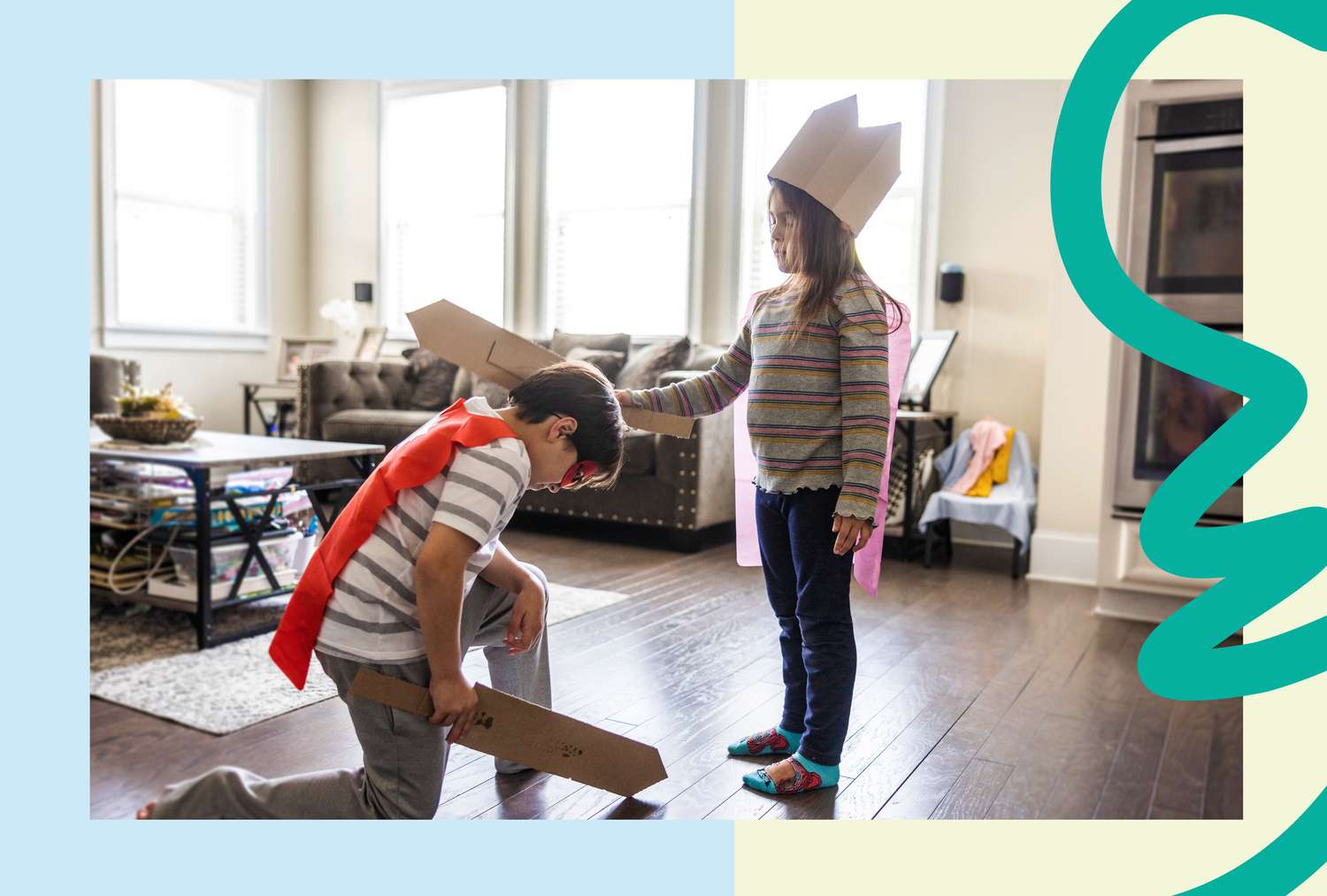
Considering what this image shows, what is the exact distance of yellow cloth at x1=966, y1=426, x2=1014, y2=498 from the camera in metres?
3.70

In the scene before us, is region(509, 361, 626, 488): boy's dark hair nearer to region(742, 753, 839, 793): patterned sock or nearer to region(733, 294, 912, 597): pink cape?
region(733, 294, 912, 597): pink cape

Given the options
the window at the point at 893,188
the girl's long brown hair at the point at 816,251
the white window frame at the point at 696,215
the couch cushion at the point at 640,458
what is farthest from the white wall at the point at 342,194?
the girl's long brown hair at the point at 816,251

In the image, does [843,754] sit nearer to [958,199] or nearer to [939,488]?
[939,488]

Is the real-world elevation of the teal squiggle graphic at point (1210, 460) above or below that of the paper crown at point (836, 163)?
below

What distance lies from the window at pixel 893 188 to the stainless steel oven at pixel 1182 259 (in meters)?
1.46

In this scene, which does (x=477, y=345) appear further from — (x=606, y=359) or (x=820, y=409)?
(x=606, y=359)

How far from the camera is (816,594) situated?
159cm

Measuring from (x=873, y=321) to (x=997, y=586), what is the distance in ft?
6.82

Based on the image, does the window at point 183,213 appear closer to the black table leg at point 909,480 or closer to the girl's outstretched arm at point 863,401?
the black table leg at point 909,480

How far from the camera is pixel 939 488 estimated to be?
409cm

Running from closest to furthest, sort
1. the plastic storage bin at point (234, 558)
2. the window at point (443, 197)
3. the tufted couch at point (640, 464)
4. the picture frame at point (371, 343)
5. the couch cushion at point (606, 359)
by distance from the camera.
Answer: the plastic storage bin at point (234, 558)
the tufted couch at point (640, 464)
the couch cushion at point (606, 359)
the window at point (443, 197)
the picture frame at point (371, 343)

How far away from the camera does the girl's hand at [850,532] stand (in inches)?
58.9

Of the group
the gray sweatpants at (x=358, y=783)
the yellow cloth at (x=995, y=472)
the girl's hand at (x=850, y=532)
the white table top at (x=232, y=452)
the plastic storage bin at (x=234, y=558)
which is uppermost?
the girl's hand at (x=850, y=532)

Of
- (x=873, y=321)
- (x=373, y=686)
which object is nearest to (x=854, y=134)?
(x=873, y=321)
